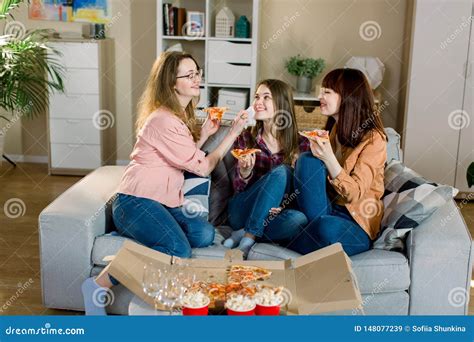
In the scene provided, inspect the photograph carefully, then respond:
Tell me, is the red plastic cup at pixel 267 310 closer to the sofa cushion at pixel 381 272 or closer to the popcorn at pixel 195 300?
the popcorn at pixel 195 300

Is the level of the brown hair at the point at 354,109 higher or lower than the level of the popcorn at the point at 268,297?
higher

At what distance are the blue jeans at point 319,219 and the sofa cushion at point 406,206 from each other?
0.10 metres

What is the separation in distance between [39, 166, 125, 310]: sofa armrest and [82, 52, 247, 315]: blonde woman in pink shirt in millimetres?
116

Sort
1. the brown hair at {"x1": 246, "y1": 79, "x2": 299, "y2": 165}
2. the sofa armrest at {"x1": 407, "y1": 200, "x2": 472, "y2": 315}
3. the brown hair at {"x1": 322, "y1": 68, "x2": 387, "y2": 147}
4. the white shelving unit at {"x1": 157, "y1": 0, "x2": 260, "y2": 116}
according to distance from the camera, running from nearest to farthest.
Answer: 1. the sofa armrest at {"x1": 407, "y1": 200, "x2": 472, "y2": 315}
2. the brown hair at {"x1": 322, "y1": 68, "x2": 387, "y2": 147}
3. the brown hair at {"x1": 246, "y1": 79, "x2": 299, "y2": 165}
4. the white shelving unit at {"x1": 157, "y1": 0, "x2": 260, "y2": 116}

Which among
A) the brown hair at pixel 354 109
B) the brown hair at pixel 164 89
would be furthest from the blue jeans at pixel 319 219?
the brown hair at pixel 164 89

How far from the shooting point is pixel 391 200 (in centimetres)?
319

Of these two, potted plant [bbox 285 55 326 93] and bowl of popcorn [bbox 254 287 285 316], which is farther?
potted plant [bbox 285 55 326 93]

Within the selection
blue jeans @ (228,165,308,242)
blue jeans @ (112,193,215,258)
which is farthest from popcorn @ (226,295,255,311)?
blue jeans @ (228,165,308,242)

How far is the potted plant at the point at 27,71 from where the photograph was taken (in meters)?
5.17

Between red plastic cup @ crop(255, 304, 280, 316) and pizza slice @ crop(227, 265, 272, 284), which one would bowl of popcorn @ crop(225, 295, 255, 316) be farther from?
pizza slice @ crop(227, 265, 272, 284)

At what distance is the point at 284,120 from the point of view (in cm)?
333

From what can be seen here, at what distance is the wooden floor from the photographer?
340 cm

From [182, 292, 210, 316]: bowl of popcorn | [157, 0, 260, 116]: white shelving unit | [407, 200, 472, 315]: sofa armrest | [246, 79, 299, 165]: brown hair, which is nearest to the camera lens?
[182, 292, 210, 316]: bowl of popcorn

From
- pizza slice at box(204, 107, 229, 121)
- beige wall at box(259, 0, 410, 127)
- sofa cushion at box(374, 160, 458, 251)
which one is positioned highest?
beige wall at box(259, 0, 410, 127)
